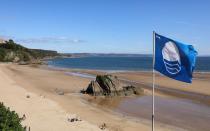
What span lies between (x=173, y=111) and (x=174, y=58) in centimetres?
1411

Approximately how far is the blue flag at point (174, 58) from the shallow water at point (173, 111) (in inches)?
348

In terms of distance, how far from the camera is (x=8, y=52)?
355 feet

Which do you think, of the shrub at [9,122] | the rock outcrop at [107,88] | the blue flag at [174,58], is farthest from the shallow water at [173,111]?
the shrub at [9,122]

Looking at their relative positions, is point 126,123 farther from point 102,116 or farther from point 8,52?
point 8,52

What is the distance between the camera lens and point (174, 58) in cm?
1119

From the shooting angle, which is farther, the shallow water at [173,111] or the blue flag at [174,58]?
the shallow water at [173,111]

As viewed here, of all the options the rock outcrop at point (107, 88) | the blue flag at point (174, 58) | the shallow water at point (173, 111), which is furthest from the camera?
the rock outcrop at point (107, 88)

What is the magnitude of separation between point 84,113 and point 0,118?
11.1 metres

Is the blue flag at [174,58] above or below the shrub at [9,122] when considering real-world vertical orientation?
above

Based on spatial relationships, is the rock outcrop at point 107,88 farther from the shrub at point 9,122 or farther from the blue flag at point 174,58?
the shrub at point 9,122

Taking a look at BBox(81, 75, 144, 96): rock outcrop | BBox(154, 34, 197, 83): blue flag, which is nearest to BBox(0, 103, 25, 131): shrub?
BBox(154, 34, 197, 83): blue flag

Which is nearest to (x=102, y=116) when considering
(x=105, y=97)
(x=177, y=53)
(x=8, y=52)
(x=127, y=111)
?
(x=127, y=111)

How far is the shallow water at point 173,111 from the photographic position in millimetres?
20764

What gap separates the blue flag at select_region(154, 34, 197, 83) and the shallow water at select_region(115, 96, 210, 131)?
29.0 ft
